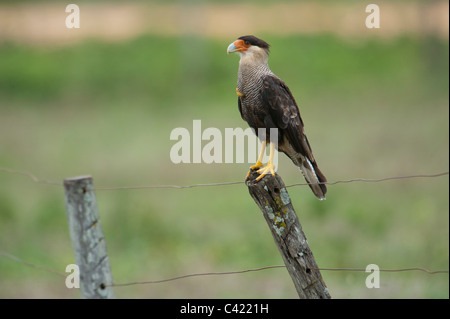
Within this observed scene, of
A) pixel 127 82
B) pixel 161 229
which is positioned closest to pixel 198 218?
pixel 161 229

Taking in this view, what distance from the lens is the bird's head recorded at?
11.6 ft

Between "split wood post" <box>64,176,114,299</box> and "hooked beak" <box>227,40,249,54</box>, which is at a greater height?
"hooked beak" <box>227,40,249,54</box>

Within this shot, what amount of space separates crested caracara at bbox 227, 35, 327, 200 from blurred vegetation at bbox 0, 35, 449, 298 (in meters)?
2.25

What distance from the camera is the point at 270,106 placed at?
346 centimetres

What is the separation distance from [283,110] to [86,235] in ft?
4.47

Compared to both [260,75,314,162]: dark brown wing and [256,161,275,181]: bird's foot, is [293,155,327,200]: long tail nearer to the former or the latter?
[260,75,314,162]: dark brown wing

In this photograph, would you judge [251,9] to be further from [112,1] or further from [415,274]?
[415,274]

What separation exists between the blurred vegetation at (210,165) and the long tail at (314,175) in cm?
214

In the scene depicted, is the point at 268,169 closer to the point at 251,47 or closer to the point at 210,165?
the point at 251,47

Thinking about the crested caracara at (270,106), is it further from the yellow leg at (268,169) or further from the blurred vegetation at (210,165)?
the blurred vegetation at (210,165)

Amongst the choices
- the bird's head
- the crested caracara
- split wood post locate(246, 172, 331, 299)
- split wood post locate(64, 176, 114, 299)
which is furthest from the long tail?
split wood post locate(64, 176, 114, 299)

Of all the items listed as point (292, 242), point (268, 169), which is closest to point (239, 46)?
point (268, 169)
